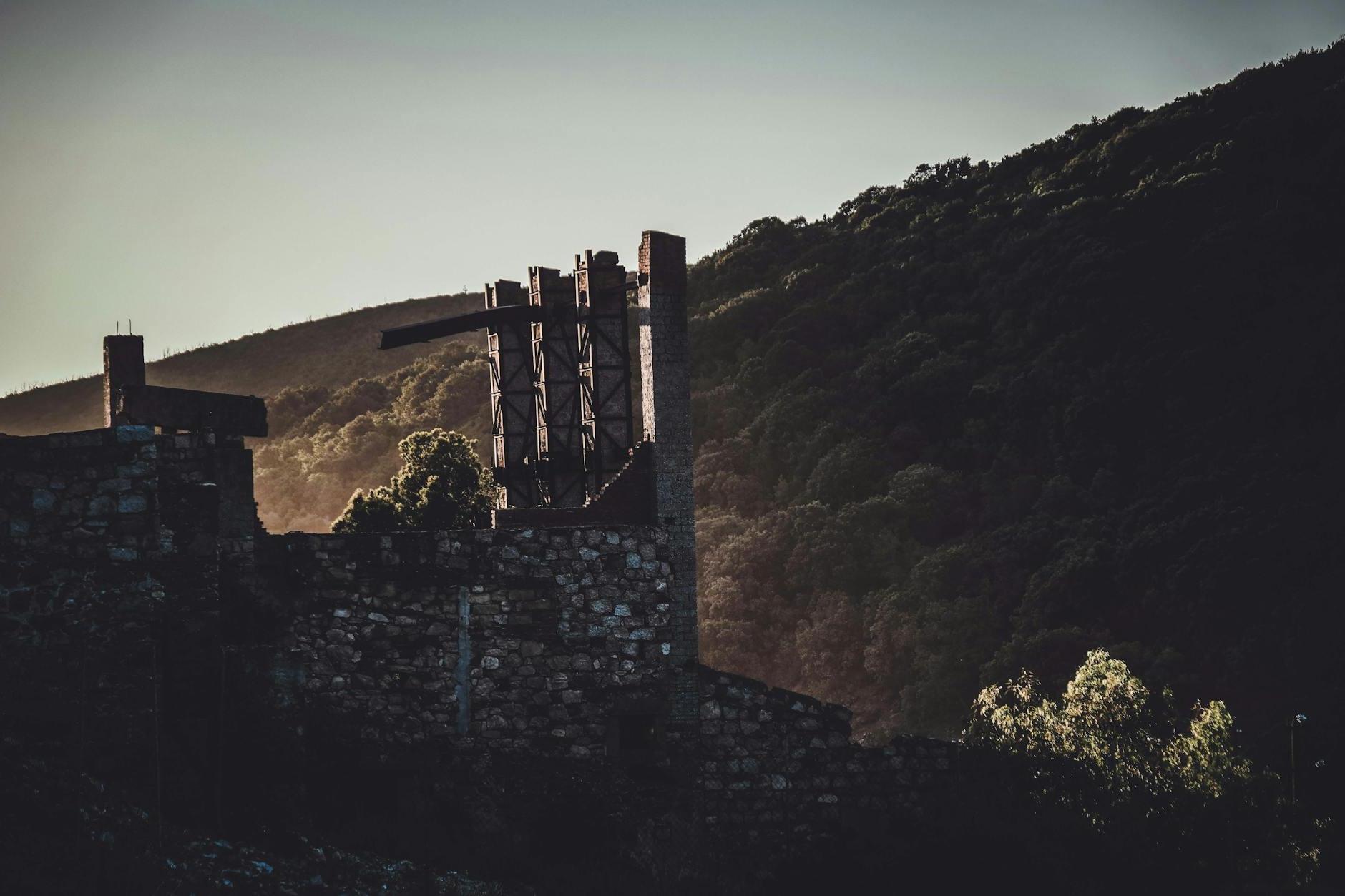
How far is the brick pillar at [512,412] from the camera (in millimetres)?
29891

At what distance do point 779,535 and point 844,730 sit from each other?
1342 inches

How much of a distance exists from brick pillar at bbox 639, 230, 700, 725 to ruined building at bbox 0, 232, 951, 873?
3 cm

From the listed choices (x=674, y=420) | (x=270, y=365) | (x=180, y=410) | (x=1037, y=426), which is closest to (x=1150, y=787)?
(x=674, y=420)

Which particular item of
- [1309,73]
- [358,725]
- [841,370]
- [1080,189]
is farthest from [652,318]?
[1309,73]

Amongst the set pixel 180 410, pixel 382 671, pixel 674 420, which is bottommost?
pixel 382 671

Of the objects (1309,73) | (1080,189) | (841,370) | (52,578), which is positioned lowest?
(52,578)

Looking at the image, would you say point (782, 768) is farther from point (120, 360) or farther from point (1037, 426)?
point (1037, 426)

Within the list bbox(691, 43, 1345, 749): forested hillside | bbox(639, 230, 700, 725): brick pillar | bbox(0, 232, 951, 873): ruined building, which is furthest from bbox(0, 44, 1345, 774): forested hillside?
bbox(639, 230, 700, 725): brick pillar

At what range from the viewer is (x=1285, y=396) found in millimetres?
48719

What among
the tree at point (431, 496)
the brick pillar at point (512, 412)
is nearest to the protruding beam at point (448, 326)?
the brick pillar at point (512, 412)

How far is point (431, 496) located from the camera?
1356 inches

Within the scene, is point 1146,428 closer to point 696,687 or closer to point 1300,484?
point 1300,484

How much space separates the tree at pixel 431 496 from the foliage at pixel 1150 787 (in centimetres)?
1573

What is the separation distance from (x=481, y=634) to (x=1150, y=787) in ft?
29.2
